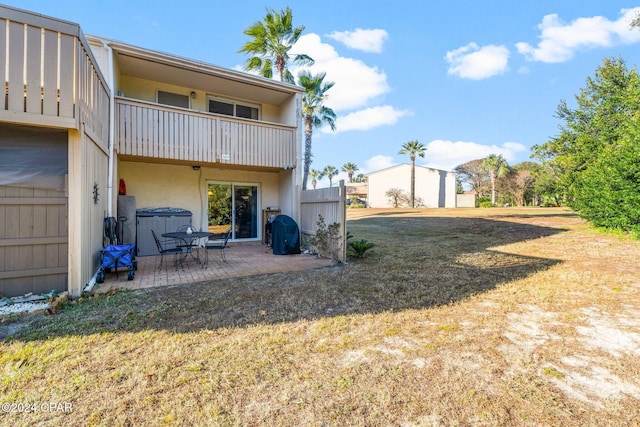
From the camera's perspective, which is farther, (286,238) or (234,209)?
(234,209)

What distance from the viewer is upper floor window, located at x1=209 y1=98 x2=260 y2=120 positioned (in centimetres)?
981

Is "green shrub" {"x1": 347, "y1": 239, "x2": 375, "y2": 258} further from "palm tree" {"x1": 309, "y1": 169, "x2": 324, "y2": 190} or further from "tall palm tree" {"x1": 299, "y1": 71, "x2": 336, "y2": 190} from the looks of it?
"palm tree" {"x1": 309, "y1": 169, "x2": 324, "y2": 190}

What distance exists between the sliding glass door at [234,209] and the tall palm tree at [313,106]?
6.26 meters

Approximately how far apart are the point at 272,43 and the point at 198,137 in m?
9.02

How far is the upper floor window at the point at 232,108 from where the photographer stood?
9.81m

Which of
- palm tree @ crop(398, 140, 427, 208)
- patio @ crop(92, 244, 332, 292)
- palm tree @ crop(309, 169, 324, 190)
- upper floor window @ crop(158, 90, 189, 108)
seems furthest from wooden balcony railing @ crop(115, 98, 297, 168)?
palm tree @ crop(309, 169, 324, 190)

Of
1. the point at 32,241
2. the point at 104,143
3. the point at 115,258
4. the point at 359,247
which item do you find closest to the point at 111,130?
the point at 104,143

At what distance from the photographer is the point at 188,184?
31.1ft

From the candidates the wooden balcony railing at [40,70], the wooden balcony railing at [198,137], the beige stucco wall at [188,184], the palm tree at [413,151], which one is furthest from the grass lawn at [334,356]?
the palm tree at [413,151]

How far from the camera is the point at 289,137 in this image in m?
9.36

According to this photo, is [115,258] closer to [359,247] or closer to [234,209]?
[234,209]

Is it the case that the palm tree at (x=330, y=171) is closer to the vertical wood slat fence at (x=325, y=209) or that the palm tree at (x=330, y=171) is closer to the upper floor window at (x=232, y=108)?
the upper floor window at (x=232, y=108)

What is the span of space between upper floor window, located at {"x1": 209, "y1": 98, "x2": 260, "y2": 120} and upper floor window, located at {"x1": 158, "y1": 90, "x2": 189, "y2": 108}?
0.77 metres

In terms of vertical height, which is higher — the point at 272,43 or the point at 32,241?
the point at 272,43
